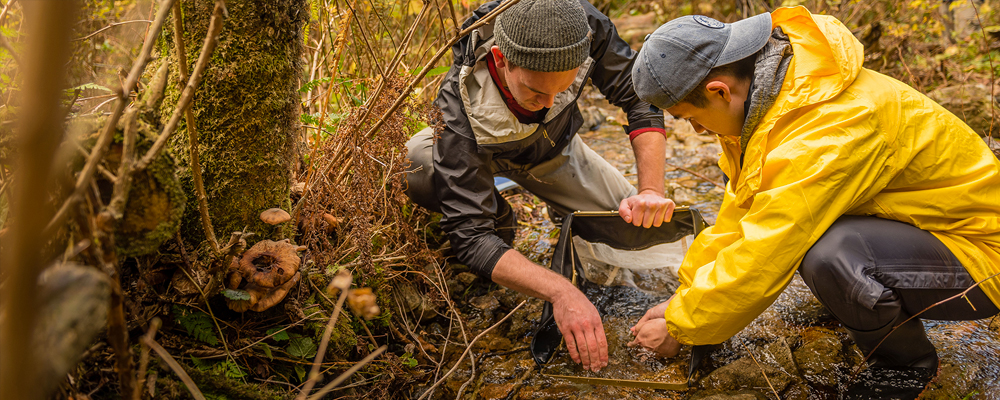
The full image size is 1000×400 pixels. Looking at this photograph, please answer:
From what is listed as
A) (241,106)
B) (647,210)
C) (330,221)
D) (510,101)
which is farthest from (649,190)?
(241,106)

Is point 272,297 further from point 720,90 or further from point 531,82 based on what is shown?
point 720,90

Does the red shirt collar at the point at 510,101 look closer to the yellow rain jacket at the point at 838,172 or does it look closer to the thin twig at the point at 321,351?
the yellow rain jacket at the point at 838,172

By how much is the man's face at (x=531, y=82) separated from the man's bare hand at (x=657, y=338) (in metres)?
1.07

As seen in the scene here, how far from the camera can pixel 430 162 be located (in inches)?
110

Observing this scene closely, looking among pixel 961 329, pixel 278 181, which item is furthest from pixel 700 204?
pixel 278 181

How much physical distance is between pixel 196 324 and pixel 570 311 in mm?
1280

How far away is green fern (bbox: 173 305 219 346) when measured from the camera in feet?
5.18

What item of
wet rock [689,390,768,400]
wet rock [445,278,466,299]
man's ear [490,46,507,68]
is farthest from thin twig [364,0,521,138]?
wet rock [689,390,768,400]

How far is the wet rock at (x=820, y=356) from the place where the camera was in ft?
6.58

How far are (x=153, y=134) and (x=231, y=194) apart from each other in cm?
57

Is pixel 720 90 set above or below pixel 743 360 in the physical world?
above

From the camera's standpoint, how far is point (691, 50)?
1.67 metres

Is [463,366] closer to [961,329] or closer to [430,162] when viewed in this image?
[430,162]

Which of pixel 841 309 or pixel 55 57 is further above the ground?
pixel 55 57
